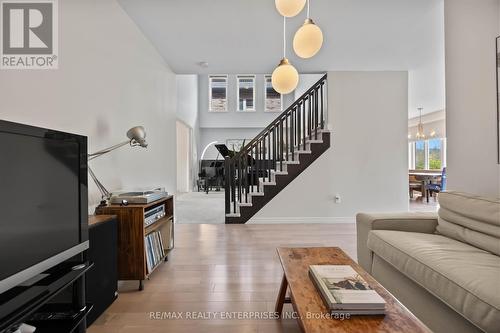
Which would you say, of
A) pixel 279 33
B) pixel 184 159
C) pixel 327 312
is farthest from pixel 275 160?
pixel 184 159

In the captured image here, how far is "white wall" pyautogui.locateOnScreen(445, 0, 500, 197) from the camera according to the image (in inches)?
84.9

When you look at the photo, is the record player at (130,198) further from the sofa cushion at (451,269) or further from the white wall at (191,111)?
the white wall at (191,111)

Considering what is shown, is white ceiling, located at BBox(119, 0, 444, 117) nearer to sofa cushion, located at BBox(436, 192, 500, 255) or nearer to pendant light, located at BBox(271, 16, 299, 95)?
pendant light, located at BBox(271, 16, 299, 95)

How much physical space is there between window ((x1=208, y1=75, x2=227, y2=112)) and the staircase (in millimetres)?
6009

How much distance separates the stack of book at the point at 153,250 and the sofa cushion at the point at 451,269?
2.05 meters

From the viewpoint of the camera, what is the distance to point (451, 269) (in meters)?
1.40

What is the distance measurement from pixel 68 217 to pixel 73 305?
496 mm

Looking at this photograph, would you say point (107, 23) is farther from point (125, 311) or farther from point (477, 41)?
point (477, 41)

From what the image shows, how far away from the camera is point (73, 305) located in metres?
1.37

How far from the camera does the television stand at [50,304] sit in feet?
2.97

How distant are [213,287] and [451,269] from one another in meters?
1.78

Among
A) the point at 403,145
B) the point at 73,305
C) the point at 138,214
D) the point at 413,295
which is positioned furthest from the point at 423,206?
the point at 73,305

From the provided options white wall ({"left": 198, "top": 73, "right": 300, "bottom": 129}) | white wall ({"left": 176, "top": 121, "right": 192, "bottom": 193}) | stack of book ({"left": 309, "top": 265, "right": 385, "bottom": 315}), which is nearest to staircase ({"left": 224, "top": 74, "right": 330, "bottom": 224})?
stack of book ({"left": 309, "top": 265, "right": 385, "bottom": 315})

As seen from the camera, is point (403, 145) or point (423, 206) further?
point (423, 206)
